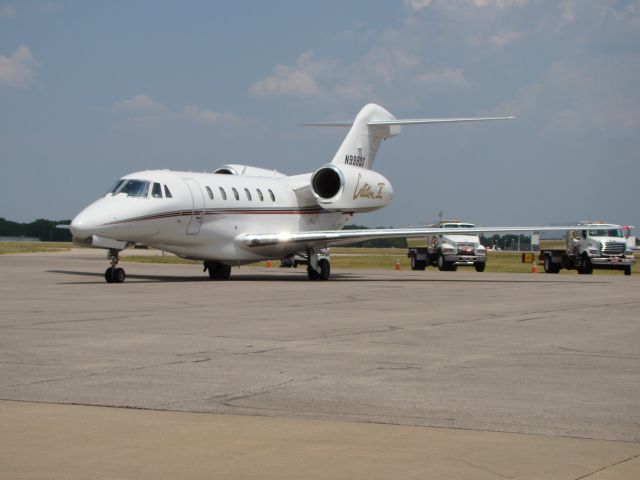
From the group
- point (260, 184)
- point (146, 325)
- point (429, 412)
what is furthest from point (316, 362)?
point (260, 184)

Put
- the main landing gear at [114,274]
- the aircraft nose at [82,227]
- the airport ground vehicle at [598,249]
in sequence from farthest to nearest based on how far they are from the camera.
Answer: the airport ground vehicle at [598,249], the main landing gear at [114,274], the aircraft nose at [82,227]

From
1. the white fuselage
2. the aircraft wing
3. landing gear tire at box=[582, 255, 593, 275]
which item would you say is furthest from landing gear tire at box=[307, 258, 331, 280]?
landing gear tire at box=[582, 255, 593, 275]

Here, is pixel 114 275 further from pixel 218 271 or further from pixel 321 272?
pixel 321 272

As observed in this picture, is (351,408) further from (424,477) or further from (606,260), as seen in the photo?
(606,260)

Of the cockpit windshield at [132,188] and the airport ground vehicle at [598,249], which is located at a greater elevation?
the cockpit windshield at [132,188]

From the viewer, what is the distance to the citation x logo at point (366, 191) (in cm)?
3344

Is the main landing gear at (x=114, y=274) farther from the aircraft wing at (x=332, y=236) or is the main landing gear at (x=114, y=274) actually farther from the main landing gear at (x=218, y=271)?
the main landing gear at (x=218, y=271)

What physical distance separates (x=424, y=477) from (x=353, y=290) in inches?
765

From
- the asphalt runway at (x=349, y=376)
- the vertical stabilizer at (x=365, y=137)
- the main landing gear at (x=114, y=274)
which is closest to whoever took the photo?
the asphalt runway at (x=349, y=376)

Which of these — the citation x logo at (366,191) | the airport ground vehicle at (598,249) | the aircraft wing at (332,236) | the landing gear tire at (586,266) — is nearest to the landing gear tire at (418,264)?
the airport ground vehicle at (598,249)

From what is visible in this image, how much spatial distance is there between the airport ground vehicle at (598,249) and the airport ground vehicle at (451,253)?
12.4ft

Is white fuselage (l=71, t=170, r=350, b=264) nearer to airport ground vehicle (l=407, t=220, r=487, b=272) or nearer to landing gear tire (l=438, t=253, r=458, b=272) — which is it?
airport ground vehicle (l=407, t=220, r=487, b=272)

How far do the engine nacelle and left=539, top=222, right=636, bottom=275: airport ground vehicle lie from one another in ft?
35.8

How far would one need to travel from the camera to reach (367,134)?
36469 mm
